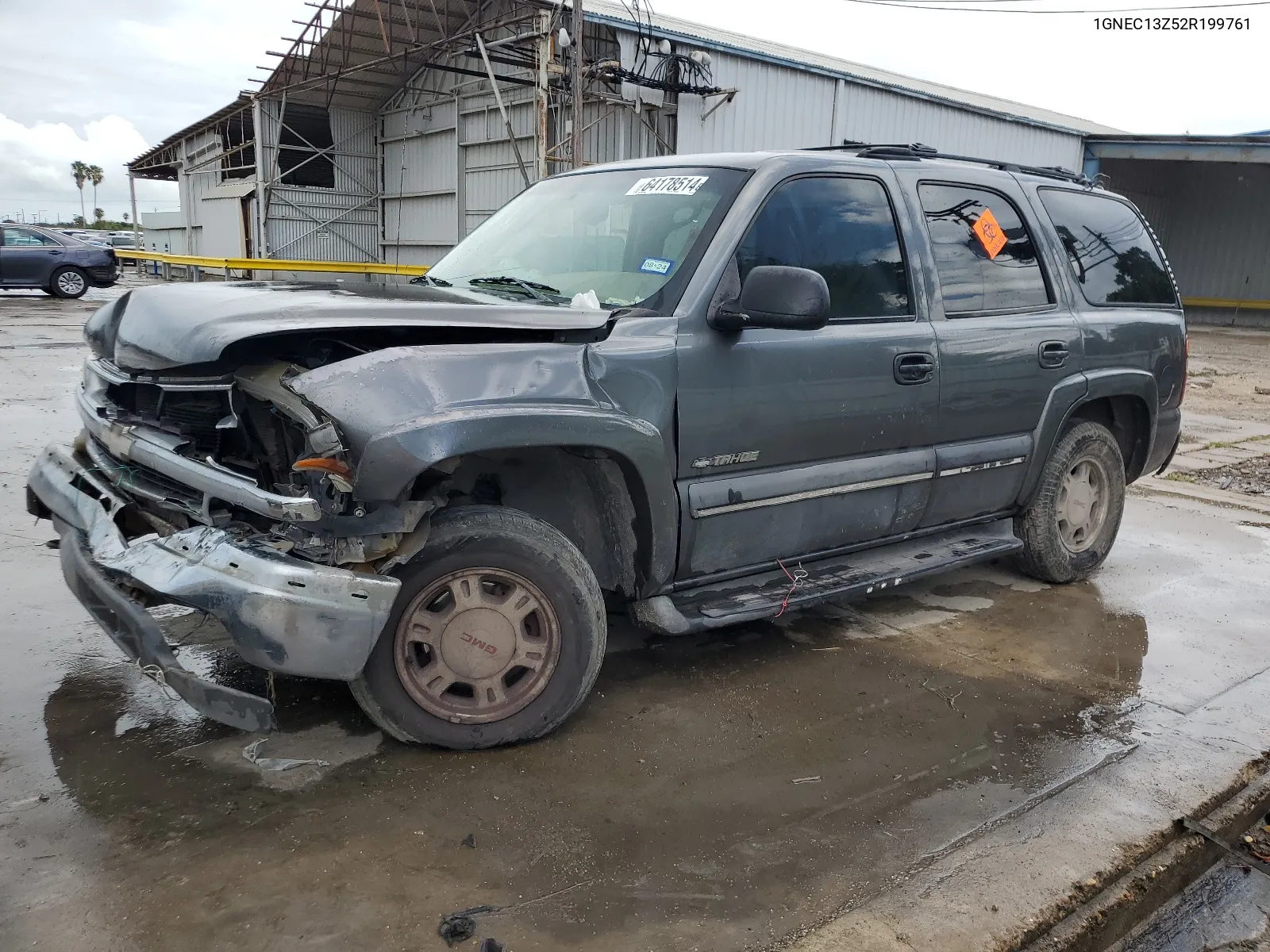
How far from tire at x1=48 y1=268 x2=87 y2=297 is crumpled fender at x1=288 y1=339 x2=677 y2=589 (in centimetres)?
2344

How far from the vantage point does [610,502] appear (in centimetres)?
331

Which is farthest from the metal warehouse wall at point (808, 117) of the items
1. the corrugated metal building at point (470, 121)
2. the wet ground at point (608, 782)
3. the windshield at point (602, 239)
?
the wet ground at point (608, 782)

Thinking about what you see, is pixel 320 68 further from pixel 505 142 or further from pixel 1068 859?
pixel 1068 859

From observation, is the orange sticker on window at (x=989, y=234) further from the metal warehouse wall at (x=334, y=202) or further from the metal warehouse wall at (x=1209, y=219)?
the metal warehouse wall at (x=1209, y=219)

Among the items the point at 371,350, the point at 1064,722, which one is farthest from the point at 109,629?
the point at 1064,722

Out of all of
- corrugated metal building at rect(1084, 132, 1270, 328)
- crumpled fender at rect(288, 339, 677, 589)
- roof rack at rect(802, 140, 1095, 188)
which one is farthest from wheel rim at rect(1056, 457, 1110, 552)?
corrugated metal building at rect(1084, 132, 1270, 328)

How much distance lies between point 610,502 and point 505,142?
1868 cm

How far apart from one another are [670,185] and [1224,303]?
29840 millimetres

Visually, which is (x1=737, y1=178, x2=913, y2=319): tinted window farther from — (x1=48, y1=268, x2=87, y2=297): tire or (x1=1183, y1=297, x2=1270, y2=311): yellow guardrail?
(x1=1183, y1=297, x2=1270, y2=311): yellow guardrail

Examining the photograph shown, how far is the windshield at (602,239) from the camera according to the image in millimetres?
3488

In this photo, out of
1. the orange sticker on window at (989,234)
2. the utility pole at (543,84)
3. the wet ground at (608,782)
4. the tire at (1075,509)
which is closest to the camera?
the wet ground at (608,782)

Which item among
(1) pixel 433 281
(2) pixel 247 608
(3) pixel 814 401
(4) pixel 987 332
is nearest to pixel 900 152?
(4) pixel 987 332

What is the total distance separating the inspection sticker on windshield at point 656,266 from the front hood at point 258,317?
0.35 meters

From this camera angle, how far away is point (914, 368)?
12.8ft
